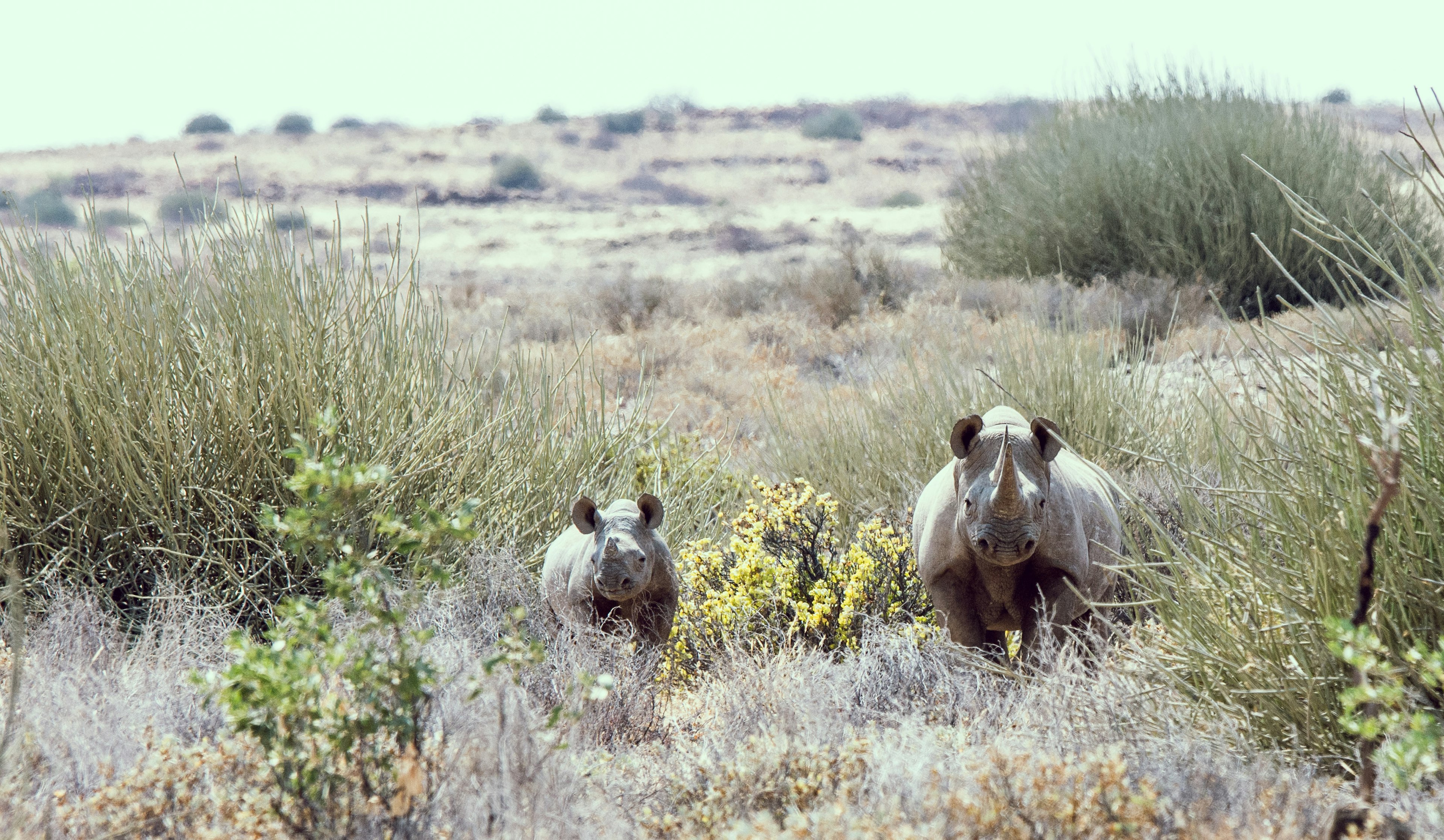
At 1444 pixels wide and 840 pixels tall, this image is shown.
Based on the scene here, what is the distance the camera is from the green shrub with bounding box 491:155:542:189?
181 feet

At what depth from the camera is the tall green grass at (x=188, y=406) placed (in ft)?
16.3

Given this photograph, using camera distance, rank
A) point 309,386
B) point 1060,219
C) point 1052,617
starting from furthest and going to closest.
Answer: point 1060,219, point 309,386, point 1052,617

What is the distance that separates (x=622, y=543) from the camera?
14.6 feet

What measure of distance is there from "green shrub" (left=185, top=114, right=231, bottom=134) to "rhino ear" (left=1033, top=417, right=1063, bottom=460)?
249 ft

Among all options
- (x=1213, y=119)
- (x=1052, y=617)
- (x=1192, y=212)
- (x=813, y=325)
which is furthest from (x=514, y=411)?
(x=1213, y=119)

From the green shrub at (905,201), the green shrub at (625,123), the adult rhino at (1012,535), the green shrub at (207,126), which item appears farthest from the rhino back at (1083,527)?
the green shrub at (207,126)

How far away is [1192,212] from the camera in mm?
14086

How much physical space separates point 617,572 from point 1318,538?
2485mm

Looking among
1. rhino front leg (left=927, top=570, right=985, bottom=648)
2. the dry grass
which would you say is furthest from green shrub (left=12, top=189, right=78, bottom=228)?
rhino front leg (left=927, top=570, right=985, bottom=648)

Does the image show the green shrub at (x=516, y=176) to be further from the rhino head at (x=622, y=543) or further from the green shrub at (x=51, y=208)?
the rhino head at (x=622, y=543)

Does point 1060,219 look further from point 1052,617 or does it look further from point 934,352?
point 1052,617

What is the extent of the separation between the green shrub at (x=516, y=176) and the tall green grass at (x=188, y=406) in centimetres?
5074

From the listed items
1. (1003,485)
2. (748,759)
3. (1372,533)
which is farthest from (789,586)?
(1372,533)

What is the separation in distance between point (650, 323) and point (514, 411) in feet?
36.6
